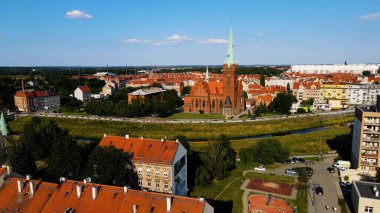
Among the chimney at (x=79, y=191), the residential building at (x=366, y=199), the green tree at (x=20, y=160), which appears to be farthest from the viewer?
the green tree at (x=20, y=160)

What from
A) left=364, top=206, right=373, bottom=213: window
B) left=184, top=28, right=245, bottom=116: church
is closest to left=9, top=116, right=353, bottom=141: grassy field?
left=184, top=28, right=245, bottom=116: church

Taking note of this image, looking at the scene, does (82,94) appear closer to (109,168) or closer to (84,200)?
(109,168)

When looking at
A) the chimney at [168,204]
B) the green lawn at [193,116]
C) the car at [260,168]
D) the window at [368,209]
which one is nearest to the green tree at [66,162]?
the chimney at [168,204]

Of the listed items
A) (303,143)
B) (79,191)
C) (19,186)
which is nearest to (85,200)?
(79,191)

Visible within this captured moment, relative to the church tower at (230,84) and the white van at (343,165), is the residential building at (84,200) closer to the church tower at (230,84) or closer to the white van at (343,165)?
the white van at (343,165)

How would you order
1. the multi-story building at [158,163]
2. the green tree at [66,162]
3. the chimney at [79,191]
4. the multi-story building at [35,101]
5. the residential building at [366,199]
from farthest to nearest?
the multi-story building at [35,101] → the green tree at [66,162] → the multi-story building at [158,163] → the residential building at [366,199] → the chimney at [79,191]

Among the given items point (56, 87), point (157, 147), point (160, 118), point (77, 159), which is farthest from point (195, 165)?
point (56, 87)
